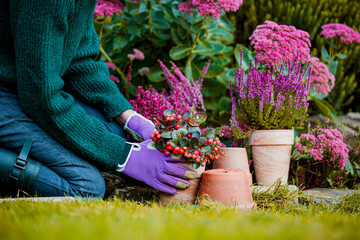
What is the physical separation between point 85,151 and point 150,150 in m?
0.32

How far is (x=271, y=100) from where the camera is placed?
6.35 ft

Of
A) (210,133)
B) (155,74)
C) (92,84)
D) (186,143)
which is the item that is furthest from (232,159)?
(155,74)

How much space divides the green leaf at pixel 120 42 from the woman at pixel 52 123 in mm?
1121

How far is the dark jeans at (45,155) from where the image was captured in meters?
1.63

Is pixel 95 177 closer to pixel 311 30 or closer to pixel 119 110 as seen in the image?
pixel 119 110

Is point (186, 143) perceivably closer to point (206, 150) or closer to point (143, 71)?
point (206, 150)

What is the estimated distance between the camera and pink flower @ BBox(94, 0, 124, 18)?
2.57 metres

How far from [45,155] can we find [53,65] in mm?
456

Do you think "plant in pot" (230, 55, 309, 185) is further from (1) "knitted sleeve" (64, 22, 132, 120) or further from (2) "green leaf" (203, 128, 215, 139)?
(1) "knitted sleeve" (64, 22, 132, 120)

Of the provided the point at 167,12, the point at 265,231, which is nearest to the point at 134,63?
the point at 167,12

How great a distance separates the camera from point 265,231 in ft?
2.96

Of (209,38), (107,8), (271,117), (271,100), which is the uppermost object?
(107,8)

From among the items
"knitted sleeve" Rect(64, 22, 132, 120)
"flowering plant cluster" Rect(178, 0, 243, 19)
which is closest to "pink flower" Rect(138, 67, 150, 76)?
"flowering plant cluster" Rect(178, 0, 243, 19)

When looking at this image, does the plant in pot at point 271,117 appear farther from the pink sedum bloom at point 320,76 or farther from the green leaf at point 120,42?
the green leaf at point 120,42
